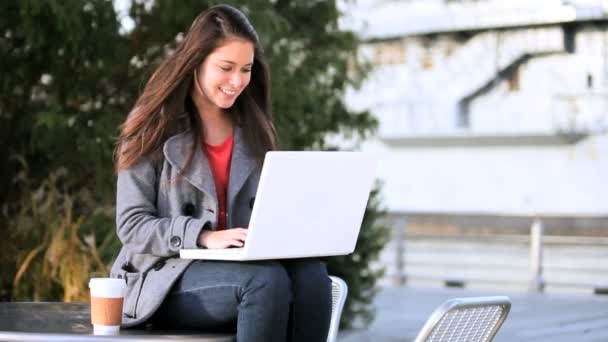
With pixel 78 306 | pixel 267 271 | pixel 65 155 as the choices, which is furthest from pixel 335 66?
pixel 267 271

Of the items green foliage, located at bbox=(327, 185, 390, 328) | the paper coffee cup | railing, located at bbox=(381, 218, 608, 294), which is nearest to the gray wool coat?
the paper coffee cup

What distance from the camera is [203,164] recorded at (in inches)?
115

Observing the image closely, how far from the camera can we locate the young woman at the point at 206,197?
2623mm

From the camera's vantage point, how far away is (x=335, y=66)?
24.3 feet

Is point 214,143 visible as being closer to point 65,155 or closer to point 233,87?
point 233,87

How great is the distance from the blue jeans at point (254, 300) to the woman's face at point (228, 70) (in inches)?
17.5

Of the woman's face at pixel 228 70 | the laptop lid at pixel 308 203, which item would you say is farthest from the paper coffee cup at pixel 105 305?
the woman's face at pixel 228 70

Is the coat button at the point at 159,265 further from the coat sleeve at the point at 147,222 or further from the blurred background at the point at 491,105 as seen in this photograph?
the blurred background at the point at 491,105

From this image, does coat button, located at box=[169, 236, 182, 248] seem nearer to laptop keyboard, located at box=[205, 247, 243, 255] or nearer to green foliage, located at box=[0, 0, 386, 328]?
laptop keyboard, located at box=[205, 247, 243, 255]

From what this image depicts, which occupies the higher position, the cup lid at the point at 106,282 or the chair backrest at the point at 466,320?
the cup lid at the point at 106,282

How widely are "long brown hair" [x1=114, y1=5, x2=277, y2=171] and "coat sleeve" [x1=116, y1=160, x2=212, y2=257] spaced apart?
0.13ft

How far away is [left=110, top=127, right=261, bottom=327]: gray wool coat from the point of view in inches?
108

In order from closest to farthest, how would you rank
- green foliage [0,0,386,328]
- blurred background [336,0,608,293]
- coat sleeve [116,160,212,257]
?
coat sleeve [116,160,212,257], green foliage [0,0,386,328], blurred background [336,0,608,293]

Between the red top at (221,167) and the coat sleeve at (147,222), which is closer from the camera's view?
the coat sleeve at (147,222)
